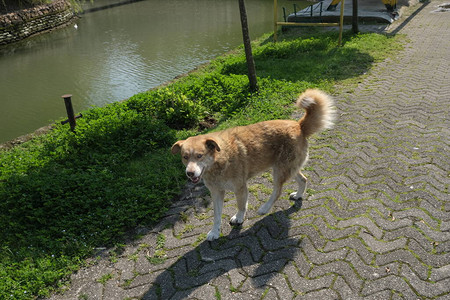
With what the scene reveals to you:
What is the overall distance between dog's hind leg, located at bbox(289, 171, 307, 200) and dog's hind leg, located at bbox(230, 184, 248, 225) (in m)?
0.86

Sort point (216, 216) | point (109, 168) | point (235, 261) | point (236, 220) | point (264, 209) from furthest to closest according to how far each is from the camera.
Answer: point (109, 168)
point (264, 209)
point (236, 220)
point (216, 216)
point (235, 261)

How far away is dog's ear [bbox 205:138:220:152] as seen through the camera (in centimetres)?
394

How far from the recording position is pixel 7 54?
17422 mm

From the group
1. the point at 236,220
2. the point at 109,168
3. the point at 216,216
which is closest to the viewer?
the point at 216,216

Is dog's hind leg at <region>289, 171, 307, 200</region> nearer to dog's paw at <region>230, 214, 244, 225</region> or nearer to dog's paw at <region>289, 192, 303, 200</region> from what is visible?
dog's paw at <region>289, 192, 303, 200</region>

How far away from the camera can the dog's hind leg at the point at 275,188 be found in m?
4.55

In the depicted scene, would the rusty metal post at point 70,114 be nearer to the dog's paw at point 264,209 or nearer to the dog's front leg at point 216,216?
the dog's front leg at point 216,216

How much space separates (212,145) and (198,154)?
23 centimetres

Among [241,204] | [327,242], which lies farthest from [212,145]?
[327,242]

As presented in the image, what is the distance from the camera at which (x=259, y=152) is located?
4.42 meters

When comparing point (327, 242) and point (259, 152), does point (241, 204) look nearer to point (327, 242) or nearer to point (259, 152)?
point (259, 152)

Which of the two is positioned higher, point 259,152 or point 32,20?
point 32,20

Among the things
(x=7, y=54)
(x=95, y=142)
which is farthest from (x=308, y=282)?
(x=7, y=54)

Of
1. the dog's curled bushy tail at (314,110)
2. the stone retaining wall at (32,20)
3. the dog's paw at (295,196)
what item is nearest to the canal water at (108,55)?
the stone retaining wall at (32,20)
